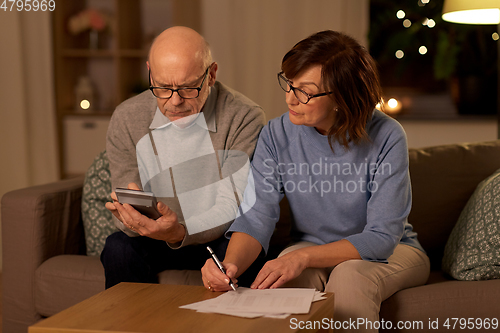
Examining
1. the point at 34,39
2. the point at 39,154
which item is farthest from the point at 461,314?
the point at 34,39

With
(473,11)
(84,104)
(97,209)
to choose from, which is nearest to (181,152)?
(97,209)

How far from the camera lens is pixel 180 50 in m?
1.41

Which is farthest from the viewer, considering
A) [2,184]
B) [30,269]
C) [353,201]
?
[2,184]

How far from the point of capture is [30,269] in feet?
5.54

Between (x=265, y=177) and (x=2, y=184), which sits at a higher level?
(x=265, y=177)

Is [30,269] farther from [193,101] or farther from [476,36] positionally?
[476,36]

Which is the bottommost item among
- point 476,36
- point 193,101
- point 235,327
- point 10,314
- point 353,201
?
point 10,314

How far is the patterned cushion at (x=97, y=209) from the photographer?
1776 mm

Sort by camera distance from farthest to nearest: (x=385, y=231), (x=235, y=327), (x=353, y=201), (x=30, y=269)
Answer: (x=30, y=269), (x=353, y=201), (x=385, y=231), (x=235, y=327)

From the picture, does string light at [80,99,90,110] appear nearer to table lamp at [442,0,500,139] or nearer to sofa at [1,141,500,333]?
sofa at [1,141,500,333]

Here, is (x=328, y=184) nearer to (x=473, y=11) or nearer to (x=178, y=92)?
(x=178, y=92)

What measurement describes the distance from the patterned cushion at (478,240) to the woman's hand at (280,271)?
1.83ft

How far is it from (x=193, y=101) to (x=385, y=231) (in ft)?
2.17

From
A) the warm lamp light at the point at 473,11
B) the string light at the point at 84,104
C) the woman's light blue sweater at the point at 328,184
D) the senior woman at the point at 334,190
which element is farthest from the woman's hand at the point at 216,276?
the string light at the point at 84,104
